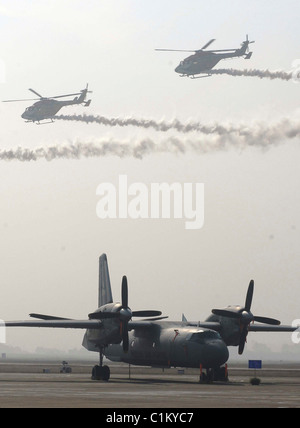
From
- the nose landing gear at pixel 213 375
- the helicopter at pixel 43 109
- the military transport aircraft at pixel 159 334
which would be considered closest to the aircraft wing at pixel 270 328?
the military transport aircraft at pixel 159 334

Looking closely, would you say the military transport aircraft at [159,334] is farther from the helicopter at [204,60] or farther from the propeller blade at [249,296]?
the helicopter at [204,60]

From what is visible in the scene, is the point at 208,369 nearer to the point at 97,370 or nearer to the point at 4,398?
the point at 97,370

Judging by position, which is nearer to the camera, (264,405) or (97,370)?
(264,405)

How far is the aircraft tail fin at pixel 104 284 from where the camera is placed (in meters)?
64.1

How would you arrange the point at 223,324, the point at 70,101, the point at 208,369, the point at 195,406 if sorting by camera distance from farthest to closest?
the point at 70,101 < the point at 223,324 < the point at 208,369 < the point at 195,406

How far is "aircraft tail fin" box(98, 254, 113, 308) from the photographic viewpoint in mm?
64125

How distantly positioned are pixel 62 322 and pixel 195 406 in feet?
96.6

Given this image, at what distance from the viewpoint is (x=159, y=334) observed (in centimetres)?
6006

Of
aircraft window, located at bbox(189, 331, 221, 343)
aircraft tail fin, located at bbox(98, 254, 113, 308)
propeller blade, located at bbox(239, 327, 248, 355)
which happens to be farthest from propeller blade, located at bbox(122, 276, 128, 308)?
propeller blade, located at bbox(239, 327, 248, 355)

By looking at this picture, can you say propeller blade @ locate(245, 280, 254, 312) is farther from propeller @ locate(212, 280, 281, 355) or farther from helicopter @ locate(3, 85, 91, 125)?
helicopter @ locate(3, 85, 91, 125)
